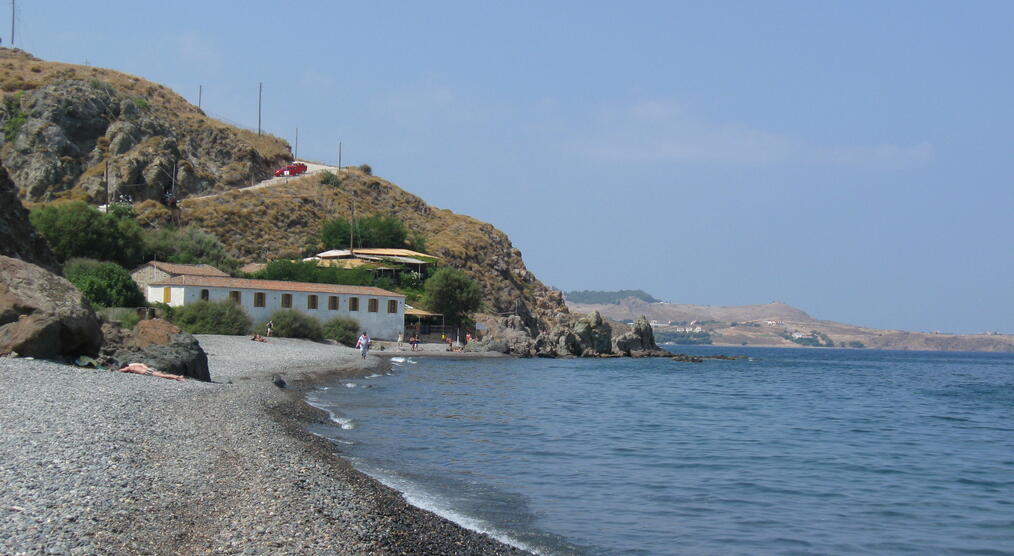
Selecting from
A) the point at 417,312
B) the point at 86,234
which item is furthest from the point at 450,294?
the point at 86,234

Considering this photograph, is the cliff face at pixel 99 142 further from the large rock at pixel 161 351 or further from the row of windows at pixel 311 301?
the large rock at pixel 161 351

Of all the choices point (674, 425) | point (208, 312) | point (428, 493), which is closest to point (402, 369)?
point (208, 312)

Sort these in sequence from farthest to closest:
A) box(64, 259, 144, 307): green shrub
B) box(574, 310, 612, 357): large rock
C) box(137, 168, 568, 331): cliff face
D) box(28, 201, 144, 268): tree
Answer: box(137, 168, 568, 331): cliff face, box(574, 310, 612, 357): large rock, box(28, 201, 144, 268): tree, box(64, 259, 144, 307): green shrub

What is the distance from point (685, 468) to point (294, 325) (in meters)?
39.8

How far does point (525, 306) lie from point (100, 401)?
73.9 m

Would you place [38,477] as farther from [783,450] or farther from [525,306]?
[525,306]

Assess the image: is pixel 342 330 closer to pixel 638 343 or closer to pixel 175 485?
pixel 638 343

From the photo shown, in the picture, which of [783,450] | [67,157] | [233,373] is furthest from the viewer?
[67,157]

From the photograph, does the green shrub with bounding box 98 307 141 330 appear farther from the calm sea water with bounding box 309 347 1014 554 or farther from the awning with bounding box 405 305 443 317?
the awning with bounding box 405 305 443 317

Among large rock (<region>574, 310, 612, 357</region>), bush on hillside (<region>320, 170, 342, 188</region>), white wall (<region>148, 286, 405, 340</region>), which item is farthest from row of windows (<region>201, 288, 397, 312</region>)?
bush on hillside (<region>320, 170, 342, 188</region>)

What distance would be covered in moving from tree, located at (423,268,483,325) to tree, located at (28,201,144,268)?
22.6 m

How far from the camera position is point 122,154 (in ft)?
291

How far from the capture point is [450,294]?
7112cm

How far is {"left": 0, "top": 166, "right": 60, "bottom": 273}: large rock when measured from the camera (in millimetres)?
29844
